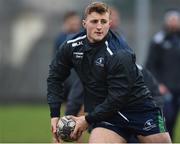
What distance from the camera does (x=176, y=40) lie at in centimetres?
1374

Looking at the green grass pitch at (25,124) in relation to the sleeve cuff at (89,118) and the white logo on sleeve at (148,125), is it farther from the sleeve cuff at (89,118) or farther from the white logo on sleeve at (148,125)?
the sleeve cuff at (89,118)

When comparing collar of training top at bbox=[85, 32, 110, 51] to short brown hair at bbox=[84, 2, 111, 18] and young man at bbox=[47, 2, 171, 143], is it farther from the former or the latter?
short brown hair at bbox=[84, 2, 111, 18]

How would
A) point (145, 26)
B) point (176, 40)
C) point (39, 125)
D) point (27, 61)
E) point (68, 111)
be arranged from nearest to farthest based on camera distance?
point (68, 111)
point (176, 40)
point (39, 125)
point (145, 26)
point (27, 61)

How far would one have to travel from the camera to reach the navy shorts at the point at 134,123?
843 cm

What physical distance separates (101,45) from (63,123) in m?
0.92

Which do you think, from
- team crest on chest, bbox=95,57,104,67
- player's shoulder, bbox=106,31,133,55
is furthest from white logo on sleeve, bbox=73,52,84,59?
player's shoulder, bbox=106,31,133,55

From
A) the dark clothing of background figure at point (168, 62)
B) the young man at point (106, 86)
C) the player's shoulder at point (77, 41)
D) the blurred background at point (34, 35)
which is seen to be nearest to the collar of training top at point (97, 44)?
the young man at point (106, 86)

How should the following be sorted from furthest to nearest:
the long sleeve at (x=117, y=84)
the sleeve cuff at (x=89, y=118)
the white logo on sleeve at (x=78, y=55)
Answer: the white logo on sleeve at (x=78, y=55), the sleeve cuff at (x=89, y=118), the long sleeve at (x=117, y=84)

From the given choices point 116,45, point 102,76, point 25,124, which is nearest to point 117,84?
point 102,76

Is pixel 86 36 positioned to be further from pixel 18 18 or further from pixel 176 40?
pixel 18 18

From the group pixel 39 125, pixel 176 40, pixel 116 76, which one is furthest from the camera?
pixel 39 125

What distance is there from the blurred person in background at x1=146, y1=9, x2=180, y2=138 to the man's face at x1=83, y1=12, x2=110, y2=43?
5185mm

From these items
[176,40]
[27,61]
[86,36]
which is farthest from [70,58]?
[27,61]

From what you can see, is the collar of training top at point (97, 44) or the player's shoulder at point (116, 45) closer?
the player's shoulder at point (116, 45)
